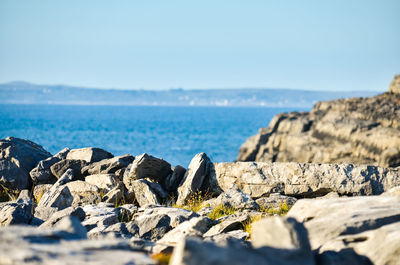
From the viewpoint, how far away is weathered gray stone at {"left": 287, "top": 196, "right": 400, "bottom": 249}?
662 cm

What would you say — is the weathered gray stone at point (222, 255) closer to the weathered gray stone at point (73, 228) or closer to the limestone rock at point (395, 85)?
the weathered gray stone at point (73, 228)

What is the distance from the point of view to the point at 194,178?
1210 centimetres

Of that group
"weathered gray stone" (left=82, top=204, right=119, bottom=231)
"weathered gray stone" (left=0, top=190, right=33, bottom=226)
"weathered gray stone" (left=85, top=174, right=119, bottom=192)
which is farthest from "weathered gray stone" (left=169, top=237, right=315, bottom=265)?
"weathered gray stone" (left=85, top=174, right=119, bottom=192)

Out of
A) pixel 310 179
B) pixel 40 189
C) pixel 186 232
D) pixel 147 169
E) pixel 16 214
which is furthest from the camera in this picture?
pixel 40 189

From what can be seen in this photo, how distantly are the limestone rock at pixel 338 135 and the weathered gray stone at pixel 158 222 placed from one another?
35453 millimetres

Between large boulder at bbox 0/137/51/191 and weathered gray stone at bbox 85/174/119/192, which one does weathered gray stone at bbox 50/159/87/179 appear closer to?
weathered gray stone at bbox 85/174/119/192

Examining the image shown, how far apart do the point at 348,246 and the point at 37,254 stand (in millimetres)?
3954

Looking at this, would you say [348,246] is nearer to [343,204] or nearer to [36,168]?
[343,204]

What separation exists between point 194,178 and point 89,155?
3.83 m

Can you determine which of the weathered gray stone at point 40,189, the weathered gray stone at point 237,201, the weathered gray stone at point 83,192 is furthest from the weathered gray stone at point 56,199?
the weathered gray stone at point 237,201

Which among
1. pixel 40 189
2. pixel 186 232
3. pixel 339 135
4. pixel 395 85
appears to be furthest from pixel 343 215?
pixel 395 85

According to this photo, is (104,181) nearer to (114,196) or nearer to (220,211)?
(114,196)

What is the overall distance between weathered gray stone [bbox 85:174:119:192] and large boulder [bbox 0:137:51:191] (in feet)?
6.96

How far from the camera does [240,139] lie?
11288 cm
